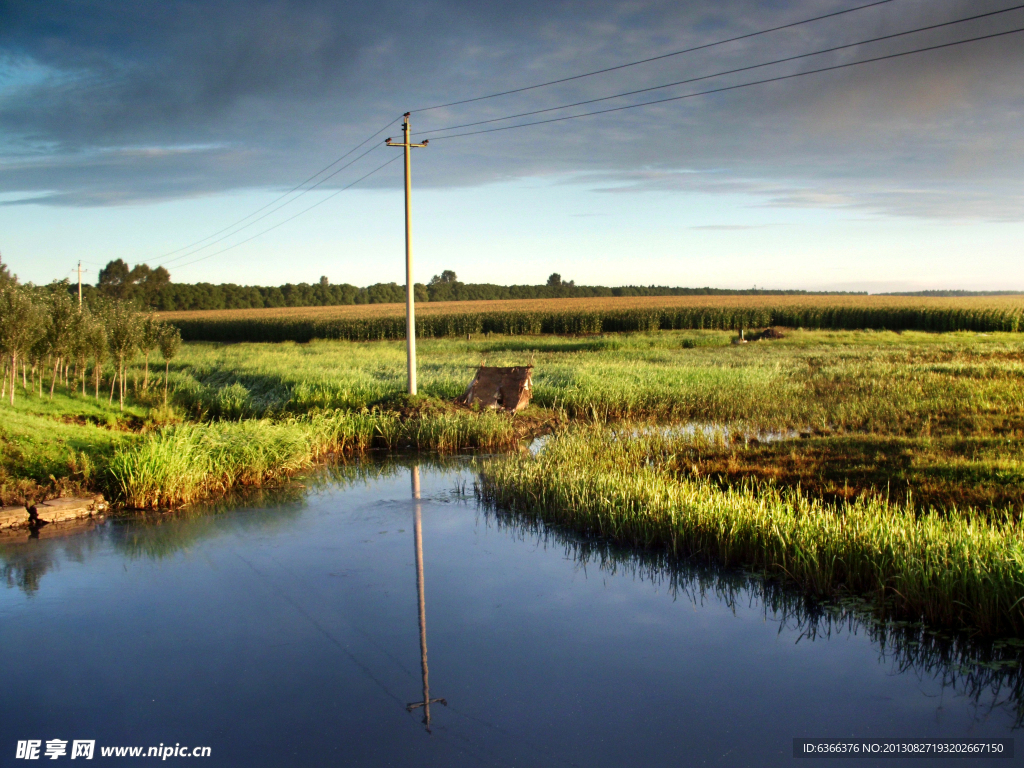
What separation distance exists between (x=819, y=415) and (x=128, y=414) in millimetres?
16818

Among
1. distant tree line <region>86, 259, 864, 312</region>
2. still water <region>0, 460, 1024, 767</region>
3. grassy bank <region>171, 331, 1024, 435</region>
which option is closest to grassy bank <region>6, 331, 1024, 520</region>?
grassy bank <region>171, 331, 1024, 435</region>

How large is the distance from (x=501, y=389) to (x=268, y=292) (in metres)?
96.1

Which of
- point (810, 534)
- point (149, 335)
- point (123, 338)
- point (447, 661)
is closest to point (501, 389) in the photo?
point (810, 534)

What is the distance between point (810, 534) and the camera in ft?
23.0

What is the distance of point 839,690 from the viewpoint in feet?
16.5

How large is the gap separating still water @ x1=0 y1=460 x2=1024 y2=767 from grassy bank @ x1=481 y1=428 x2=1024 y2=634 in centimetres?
38

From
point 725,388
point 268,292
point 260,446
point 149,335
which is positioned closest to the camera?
point 260,446

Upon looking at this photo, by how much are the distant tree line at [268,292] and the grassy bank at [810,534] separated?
3362 inches

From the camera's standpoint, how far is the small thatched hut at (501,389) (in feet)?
54.3

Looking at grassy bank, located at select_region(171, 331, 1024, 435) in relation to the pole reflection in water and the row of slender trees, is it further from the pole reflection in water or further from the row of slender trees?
the pole reflection in water

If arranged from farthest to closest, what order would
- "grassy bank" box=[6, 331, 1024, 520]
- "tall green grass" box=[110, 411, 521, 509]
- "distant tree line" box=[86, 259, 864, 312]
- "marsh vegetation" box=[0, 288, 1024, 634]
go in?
"distant tree line" box=[86, 259, 864, 312] < "tall green grass" box=[110, 411, 521, 509] < "grassy bank" box=[6, 331, 1024, 520] < "marsh vegetation" box=[0, 288, 1024, 634]

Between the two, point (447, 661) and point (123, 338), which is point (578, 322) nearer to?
point (123, 338)

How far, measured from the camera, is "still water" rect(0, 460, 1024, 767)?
4.50 meters

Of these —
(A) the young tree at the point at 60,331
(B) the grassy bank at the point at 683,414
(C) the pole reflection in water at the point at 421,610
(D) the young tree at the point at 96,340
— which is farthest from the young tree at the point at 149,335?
(C) the pole reflection in water at the point at 421,610
